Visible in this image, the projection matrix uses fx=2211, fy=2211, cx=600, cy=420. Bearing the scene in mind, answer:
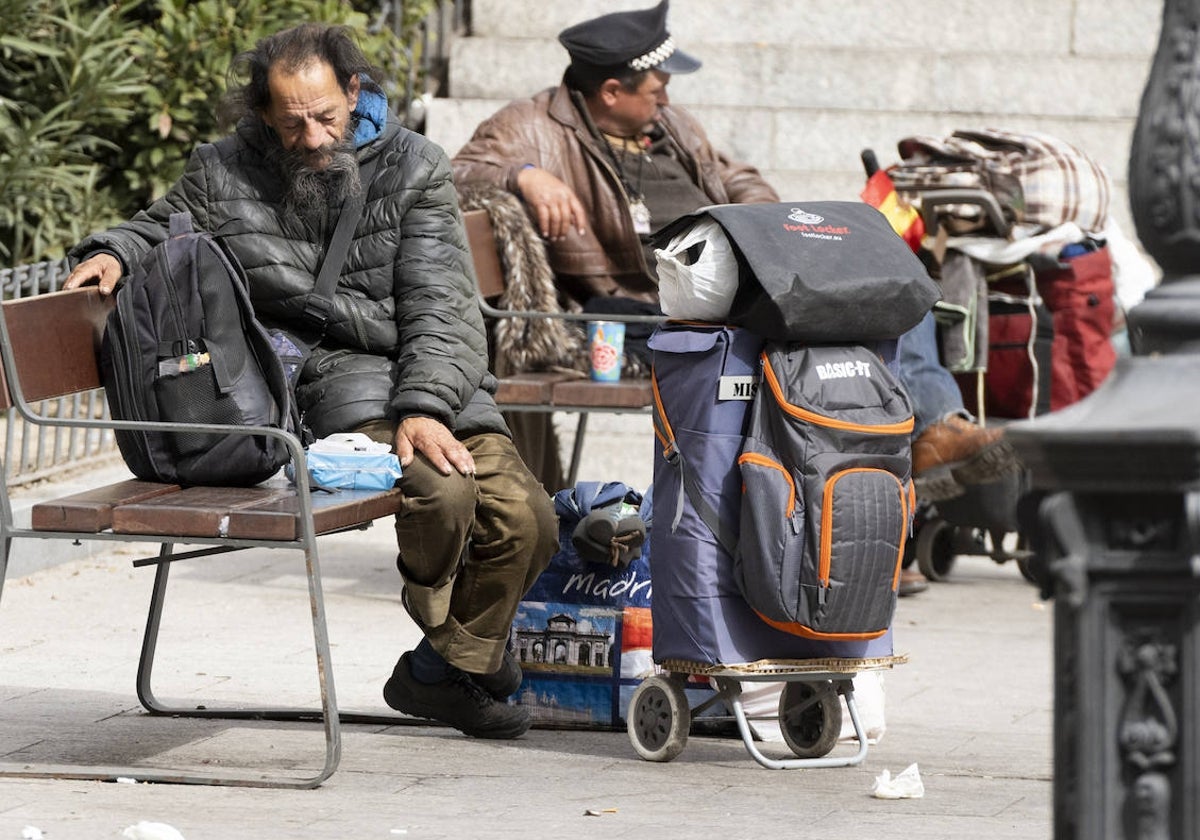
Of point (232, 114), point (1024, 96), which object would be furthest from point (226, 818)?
point (1024, 96)

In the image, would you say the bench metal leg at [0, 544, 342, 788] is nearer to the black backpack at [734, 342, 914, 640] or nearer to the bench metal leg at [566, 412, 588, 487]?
the black backpack at [734, 342, 914, 640]

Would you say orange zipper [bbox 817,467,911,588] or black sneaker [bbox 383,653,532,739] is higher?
orange zipper [bbox 817,467,911,588]

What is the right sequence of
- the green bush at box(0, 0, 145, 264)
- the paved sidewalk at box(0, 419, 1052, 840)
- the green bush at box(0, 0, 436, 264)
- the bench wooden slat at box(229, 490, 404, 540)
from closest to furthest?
the paved sidewalk at box(0, 419, 1052, 840), the bench wooden slat at box(229, 490, 404, 540), the green bush at box(0, 0, 145, 264), the green bush at box(0, 0, 436, 264)

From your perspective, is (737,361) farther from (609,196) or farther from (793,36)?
(793,36)

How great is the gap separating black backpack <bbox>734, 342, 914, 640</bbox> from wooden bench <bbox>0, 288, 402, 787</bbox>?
0.84 metres

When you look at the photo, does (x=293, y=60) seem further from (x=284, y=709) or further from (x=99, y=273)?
(x=284, y=709)

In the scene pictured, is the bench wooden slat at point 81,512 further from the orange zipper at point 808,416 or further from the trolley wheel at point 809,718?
the trolley wheel at point 809,718

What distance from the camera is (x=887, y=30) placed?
11508 mm

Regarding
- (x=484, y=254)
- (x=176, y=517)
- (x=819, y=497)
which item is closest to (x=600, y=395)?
(x=484, y=254)

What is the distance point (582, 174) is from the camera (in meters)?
7.57

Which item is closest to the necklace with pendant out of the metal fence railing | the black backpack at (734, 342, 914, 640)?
the metal fence railing

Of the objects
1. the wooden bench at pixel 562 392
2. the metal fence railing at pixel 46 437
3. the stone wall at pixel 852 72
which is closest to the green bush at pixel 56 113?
the metal fence railing at pixel 46 437

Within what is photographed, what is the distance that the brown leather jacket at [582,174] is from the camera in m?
7.43

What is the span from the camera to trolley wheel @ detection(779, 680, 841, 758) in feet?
17.1
